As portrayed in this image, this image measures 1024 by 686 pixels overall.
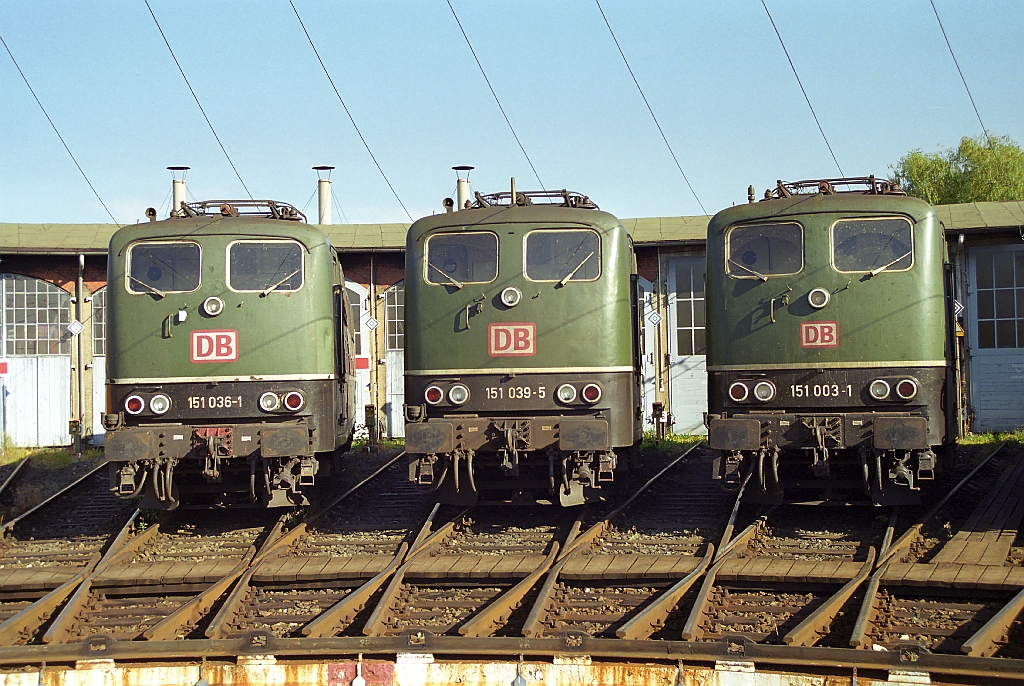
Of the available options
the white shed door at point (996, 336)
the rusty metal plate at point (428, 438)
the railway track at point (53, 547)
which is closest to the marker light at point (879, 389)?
the rusty metal plate at point (428, 438)

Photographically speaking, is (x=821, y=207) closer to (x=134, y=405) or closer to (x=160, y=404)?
(x=160, y=404)

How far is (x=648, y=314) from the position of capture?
21.8 metres

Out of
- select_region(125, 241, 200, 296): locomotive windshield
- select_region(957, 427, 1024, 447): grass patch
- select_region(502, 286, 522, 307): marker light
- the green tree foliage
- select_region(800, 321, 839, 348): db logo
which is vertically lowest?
select_region(957, 427, 1024, 447): grass patch

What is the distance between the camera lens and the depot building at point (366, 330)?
21.3 m

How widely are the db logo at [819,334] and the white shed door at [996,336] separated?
11600 millimetres

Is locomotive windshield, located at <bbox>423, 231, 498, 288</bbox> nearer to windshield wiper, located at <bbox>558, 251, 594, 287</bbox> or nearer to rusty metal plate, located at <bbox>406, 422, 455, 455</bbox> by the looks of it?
windshield wiper, located at <bbox>558, 251, 594, 287</bbox>

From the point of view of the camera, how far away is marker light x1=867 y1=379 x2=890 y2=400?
1032 centimetres

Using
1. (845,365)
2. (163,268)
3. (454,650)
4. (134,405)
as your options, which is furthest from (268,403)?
(845,365)

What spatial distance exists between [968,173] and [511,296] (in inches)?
1411

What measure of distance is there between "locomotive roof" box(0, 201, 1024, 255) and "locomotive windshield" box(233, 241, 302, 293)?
974 centimetres

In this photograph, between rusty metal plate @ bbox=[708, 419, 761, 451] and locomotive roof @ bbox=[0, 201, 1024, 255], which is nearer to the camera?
Answer: rusty metal plate @ bbox=[708, 419, 761, 451]

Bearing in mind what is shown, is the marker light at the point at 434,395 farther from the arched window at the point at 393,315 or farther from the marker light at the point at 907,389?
the arched window at the point at 393,315

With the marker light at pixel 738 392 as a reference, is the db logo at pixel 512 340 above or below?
above

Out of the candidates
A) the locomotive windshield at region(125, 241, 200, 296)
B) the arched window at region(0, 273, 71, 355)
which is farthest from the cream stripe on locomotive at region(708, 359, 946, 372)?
the arched window at region(0, 273, 71, 355)
